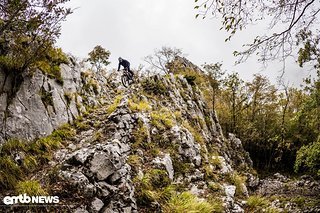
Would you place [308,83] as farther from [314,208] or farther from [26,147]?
[26,147]

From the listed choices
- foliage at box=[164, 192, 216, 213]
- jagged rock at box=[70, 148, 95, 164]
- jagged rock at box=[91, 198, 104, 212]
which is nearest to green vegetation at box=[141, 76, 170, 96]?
foliage at box=[164, 192, 216, 213]

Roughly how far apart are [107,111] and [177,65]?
2157 cm

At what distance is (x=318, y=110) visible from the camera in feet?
44.0

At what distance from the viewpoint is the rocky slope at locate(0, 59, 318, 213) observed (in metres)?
6.09

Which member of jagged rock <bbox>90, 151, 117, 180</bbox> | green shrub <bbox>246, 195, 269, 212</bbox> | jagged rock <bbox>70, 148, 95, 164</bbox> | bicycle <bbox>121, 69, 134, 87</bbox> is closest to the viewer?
jagged rock <bbox>90, 151, 117, 180</bbox>

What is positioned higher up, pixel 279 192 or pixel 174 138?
pixel 174 138

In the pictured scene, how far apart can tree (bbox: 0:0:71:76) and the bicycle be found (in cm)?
868

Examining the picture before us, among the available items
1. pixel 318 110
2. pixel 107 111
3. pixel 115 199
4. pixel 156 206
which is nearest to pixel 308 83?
pixel 318 110

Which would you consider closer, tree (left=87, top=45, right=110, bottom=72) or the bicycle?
the bicycle

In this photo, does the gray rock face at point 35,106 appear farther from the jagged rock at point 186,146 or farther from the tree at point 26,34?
the jagged rock at point 186,146

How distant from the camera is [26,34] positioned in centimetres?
780

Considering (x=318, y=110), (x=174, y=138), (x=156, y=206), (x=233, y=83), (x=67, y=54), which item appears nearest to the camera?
(x=156, y=206)

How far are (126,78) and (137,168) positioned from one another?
384 inches

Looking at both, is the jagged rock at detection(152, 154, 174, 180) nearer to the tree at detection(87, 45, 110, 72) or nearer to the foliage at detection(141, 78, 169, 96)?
the foliage at detection(141, 78, 169, 96)
